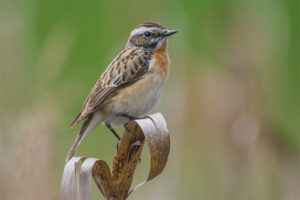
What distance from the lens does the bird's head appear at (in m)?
4.30

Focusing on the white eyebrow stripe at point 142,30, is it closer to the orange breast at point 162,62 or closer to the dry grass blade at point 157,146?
the orange breast at point 162,62

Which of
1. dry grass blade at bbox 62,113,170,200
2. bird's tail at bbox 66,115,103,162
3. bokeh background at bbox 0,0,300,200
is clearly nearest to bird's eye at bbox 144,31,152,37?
bokeh background at bbox 0,0,300,200

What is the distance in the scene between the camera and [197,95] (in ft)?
16.0

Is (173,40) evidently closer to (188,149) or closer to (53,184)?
(188,149)

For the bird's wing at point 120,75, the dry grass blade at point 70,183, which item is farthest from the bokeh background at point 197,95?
the dry grass blade at point 70,183

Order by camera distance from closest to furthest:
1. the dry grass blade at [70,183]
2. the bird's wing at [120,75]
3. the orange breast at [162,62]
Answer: the dry grass blade at [70,183]
the bird's wing at [120,75]
the orange breast at [162,62]

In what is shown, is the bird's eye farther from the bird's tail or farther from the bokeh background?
the bird's tail

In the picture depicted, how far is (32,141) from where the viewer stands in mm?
2943

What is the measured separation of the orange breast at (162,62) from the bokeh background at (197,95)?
1.82 feet

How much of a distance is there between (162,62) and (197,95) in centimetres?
86

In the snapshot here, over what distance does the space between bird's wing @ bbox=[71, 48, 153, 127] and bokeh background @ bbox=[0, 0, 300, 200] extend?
0.52 feet

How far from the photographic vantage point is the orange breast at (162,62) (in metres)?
4.06

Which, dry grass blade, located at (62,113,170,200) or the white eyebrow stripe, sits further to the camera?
the white eyebrow stripe

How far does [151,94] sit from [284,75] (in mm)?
1431
